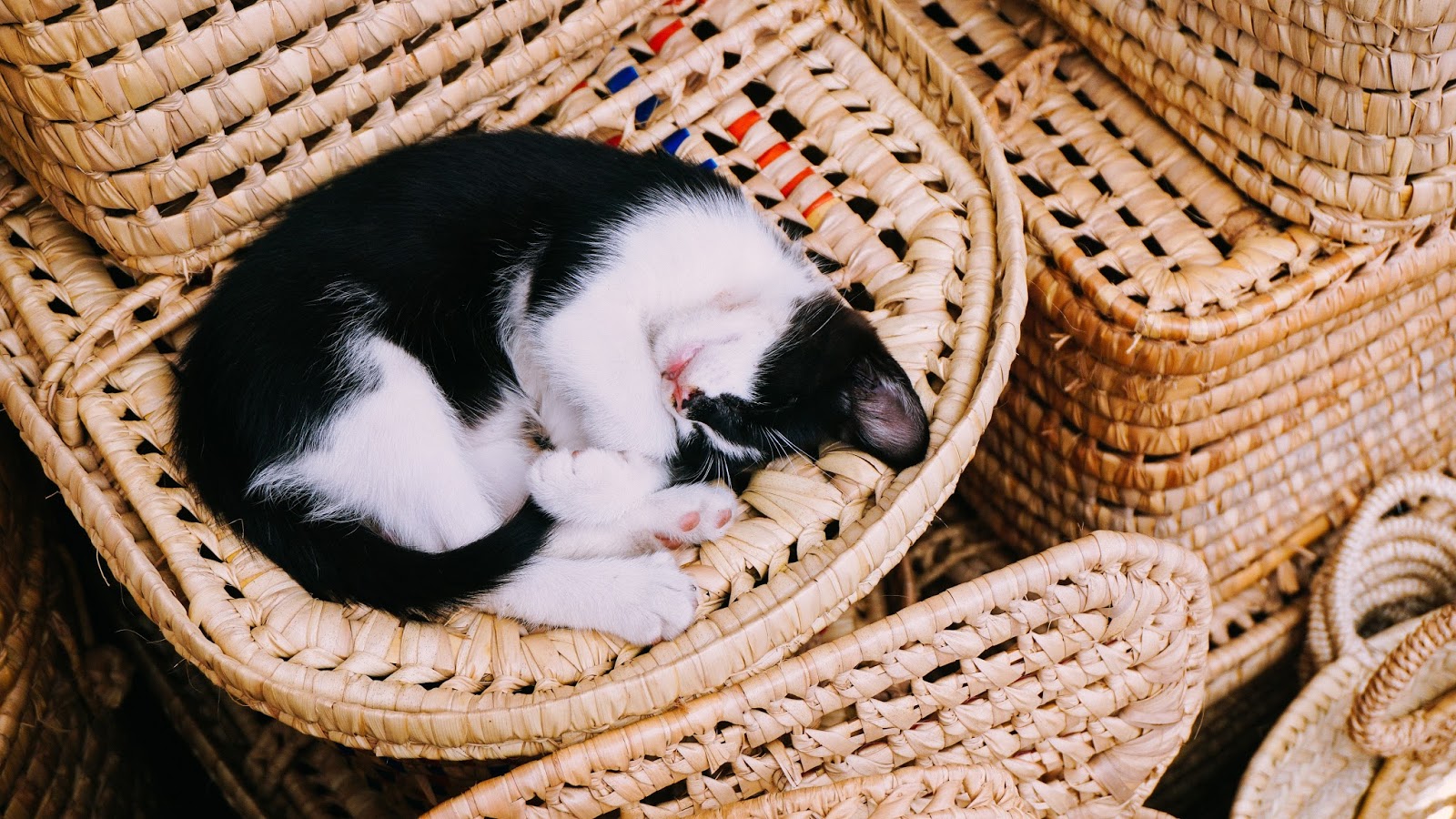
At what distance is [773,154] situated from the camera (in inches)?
57.0

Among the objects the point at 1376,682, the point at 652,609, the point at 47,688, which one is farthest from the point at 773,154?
the point at 47,688

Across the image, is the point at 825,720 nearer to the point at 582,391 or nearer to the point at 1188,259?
the point at 582,391

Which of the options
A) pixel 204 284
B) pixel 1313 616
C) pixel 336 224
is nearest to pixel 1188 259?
pixel 1313 616

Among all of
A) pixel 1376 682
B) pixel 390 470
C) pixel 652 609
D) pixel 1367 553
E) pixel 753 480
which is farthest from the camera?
pixel 1367 553

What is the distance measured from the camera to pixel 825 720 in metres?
1.25

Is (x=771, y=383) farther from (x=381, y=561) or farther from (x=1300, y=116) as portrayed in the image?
(x=1300, y=116)

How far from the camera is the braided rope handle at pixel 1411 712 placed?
135 cm

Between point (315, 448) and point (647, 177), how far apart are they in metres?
0.49

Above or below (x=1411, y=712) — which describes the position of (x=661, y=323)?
above

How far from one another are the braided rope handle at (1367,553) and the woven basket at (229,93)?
1319mm

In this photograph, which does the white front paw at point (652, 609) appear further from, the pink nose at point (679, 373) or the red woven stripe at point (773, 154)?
the red woven stripe at point (773, 154)

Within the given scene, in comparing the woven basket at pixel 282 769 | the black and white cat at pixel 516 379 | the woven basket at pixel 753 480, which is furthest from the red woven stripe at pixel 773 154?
the woven basket at pixel 282 769

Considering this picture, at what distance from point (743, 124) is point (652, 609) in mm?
723

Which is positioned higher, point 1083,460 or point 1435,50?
point 1435,50
